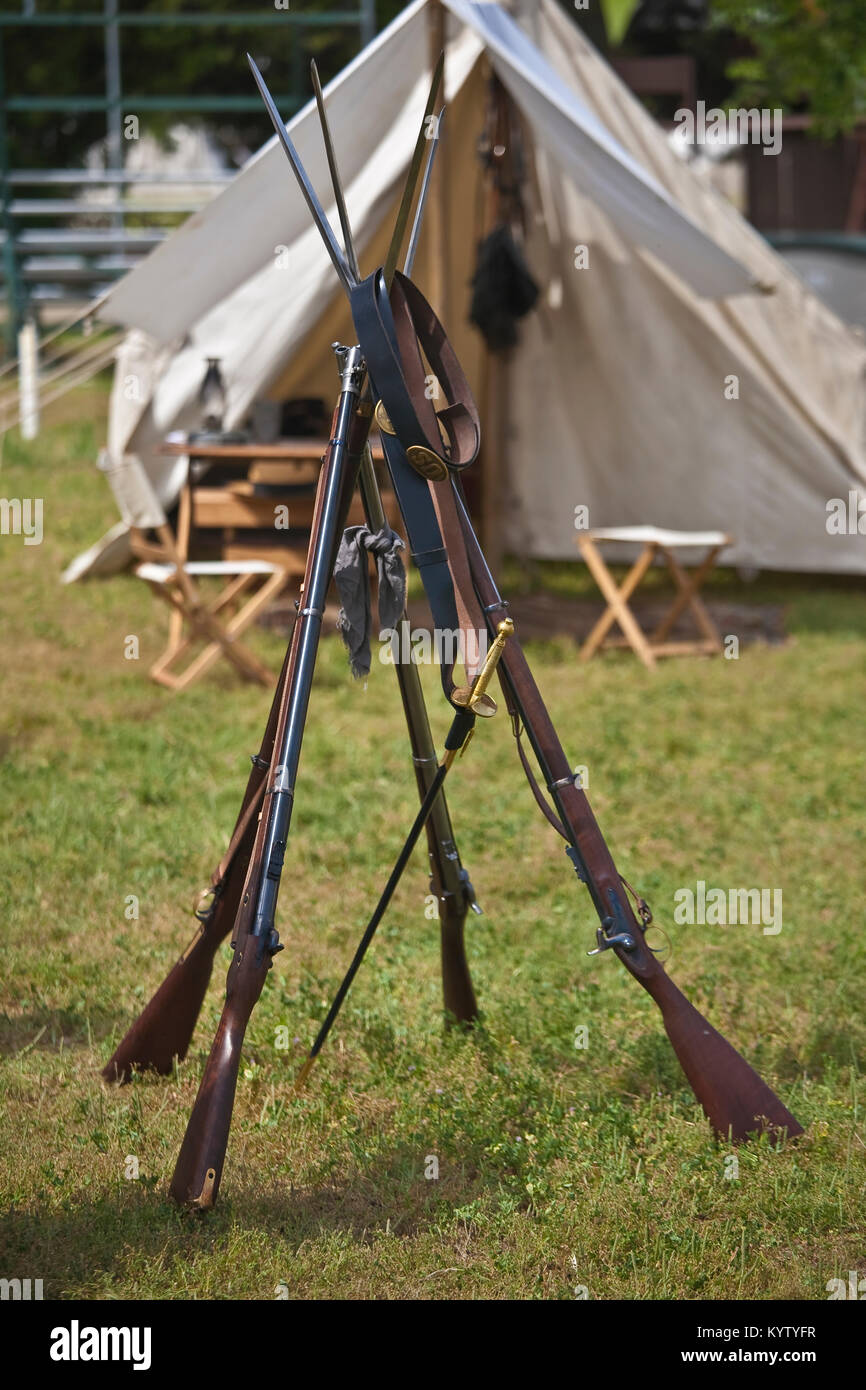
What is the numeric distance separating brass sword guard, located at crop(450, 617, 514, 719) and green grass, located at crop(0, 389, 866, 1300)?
0.96 m

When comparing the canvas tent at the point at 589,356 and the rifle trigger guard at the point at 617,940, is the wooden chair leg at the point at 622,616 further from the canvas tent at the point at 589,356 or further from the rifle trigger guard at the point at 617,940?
the rifle trigger guard at the point at 617,940

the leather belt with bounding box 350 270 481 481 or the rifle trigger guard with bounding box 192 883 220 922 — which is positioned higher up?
the leather belt with bounding box 350 270 481 481

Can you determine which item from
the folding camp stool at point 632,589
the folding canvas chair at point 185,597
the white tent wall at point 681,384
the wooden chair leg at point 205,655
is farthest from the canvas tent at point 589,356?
the wooden chair leg at point 205,655

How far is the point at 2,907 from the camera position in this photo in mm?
4055

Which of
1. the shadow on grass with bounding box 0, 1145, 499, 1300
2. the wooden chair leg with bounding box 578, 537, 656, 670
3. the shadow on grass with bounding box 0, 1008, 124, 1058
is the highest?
the wooden chair leg with bounding box 578, 537, 656, 670

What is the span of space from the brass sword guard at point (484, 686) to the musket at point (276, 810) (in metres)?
0.28

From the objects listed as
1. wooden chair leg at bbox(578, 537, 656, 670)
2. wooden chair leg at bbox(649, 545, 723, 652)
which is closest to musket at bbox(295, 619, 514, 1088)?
wooden chair leg at bbox(578, 537, 656, 670)

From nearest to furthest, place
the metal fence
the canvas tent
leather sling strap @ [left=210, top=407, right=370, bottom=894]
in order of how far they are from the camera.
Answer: leather sling strap @ [left=210, top=407, right=370, bottom=894], the canvas tent, the metal fence

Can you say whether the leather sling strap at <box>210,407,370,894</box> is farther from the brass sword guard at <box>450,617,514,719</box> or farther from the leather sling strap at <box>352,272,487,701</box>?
the brass sword guard at <box>450,617,514,719</box>

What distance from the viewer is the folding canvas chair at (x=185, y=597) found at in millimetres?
6188

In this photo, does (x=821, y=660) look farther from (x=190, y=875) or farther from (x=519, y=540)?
(x=190, y=875)

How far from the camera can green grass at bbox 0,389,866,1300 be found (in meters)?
2.61

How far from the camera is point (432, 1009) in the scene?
3529mm

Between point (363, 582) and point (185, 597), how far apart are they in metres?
3.66
